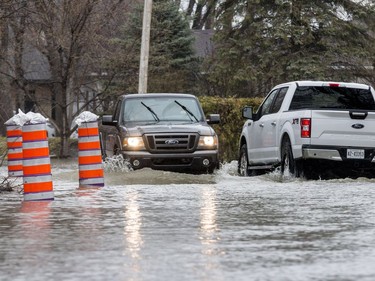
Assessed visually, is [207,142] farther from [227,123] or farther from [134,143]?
[227,123]

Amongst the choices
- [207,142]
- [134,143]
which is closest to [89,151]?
[134,143]

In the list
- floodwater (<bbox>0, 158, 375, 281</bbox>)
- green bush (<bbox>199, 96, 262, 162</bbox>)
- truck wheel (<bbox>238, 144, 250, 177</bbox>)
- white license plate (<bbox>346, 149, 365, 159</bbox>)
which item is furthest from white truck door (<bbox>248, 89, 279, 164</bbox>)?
green bush (<bbox>199, 96, 262, 162</bbox>)

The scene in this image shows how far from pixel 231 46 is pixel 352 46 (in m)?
4.98

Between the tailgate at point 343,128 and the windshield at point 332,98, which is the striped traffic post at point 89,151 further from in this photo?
the windshield at point 332,98

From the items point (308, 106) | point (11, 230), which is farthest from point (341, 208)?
point (308, 106)

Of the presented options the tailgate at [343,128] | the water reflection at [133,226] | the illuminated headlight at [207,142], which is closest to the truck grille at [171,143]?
the illuminated headlight at [207,142]

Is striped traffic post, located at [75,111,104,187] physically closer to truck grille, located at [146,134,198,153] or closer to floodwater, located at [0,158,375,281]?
floodwater, located at [0,158,375,281]

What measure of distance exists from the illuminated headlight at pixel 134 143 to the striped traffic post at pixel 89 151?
329 centimetres

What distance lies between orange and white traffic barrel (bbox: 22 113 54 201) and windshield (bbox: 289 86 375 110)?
643 centimetres

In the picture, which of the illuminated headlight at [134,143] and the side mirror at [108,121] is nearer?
the illuminated headlight at [134,143]

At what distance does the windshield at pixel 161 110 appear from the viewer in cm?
2247

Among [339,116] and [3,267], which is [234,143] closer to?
[339,116]

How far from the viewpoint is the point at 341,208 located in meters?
A: 13.6

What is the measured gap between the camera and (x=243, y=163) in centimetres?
2328
